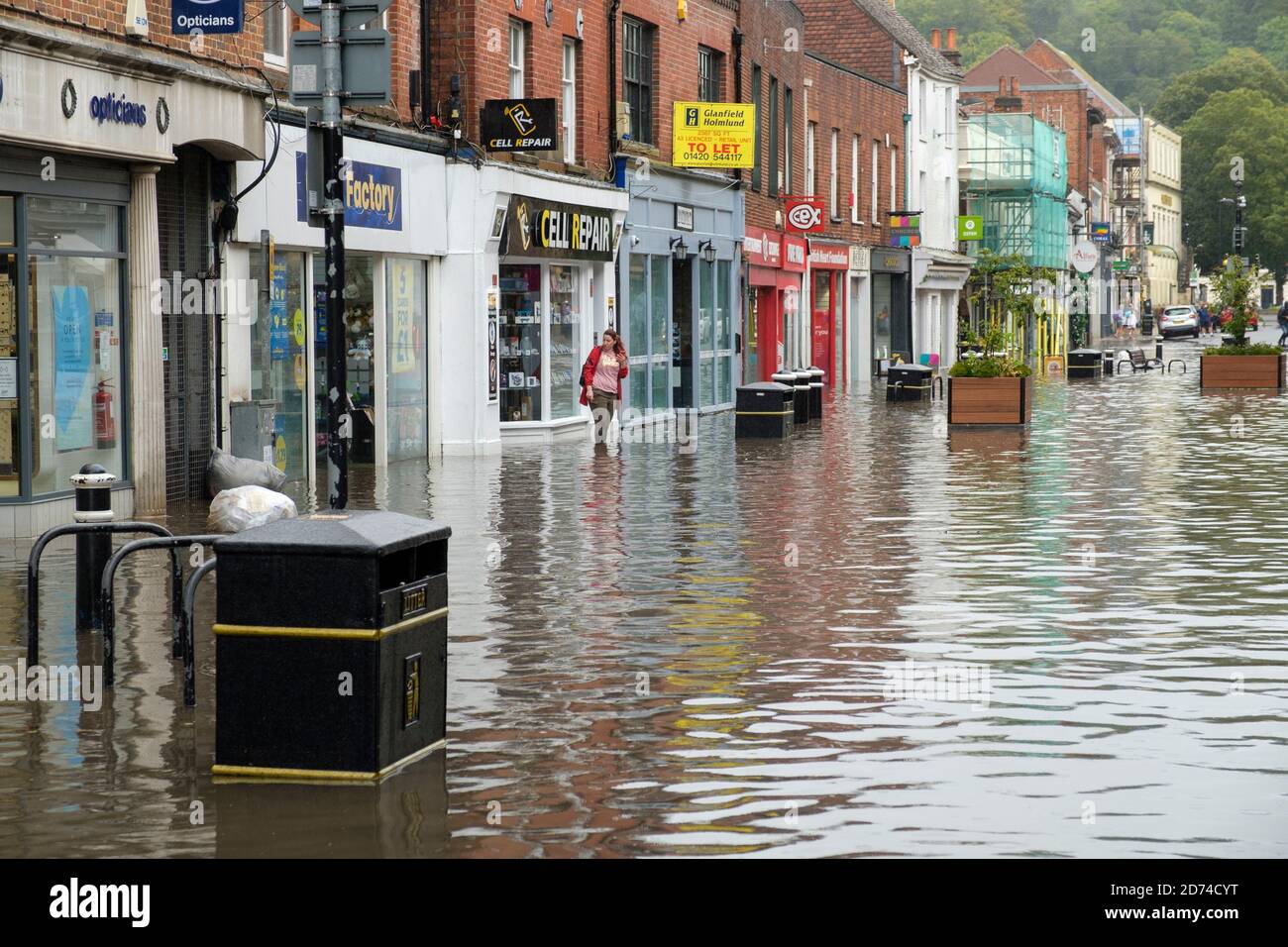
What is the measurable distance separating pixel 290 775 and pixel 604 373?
21143mm

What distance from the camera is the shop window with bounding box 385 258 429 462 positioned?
24.9 meters

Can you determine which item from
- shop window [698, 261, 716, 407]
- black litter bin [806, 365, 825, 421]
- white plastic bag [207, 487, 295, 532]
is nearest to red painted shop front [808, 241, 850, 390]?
shop window [698, 261, 716, 407]

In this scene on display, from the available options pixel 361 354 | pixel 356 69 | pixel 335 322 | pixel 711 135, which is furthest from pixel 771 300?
pixel 335 322

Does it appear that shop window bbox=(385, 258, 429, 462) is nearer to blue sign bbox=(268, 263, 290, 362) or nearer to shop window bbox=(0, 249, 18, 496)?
blue sign bbox=(268, 263, 290, 362)

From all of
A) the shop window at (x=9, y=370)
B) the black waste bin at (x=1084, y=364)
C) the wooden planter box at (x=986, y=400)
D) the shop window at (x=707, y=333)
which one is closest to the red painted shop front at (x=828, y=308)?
the black waste bin at (x=1084, y=364)

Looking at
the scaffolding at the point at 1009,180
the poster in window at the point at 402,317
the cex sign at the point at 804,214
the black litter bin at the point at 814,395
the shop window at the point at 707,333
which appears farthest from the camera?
the scaffolding at the point at 1009,180

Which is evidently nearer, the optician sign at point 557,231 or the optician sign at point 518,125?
the optician sign at point 518,125

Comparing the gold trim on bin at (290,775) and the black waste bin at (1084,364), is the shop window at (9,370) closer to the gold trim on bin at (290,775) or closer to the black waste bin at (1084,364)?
the gold trim on bin at (290,775)

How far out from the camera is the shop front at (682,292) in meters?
34.8

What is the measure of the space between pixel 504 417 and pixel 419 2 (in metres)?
6.29

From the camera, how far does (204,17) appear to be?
1822 cm

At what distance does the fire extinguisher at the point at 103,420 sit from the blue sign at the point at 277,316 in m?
3.45

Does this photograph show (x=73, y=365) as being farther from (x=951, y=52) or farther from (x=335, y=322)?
(x=951, y=52)
